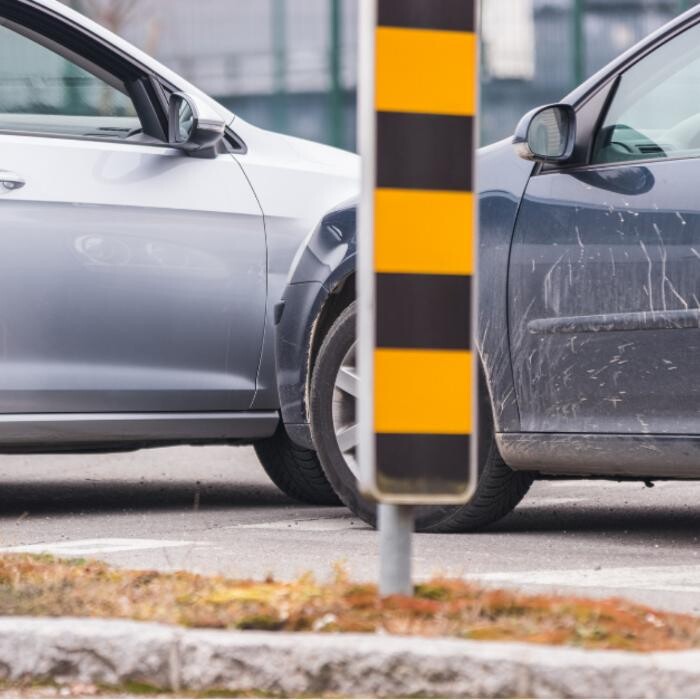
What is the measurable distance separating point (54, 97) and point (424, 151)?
3.25m

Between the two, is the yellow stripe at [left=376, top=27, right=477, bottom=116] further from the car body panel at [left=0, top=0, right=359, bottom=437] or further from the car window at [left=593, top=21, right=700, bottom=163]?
the car body panel at [left=0, top=0, right=359, bottom=437]

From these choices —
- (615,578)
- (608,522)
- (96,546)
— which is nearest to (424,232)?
(615,578)

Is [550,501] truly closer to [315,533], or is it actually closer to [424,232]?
[315,533]

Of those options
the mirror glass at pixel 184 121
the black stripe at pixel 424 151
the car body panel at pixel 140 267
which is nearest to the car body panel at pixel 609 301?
the car body panel at pixel 140 267

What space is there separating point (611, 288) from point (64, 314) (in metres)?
1.98

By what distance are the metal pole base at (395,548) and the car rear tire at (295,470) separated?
307 centimetres

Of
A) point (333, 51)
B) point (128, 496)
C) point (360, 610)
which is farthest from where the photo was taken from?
point (333, 51)

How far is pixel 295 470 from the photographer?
6.73 metres

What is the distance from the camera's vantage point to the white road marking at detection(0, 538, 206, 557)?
5.21 m

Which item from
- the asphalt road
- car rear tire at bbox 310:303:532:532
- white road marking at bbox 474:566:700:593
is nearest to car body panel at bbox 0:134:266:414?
the asphalt road

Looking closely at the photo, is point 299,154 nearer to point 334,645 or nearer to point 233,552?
point 233,552

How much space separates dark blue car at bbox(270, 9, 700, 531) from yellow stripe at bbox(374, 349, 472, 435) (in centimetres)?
159

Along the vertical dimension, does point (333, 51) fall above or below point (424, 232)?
above

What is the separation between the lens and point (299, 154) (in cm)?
666
